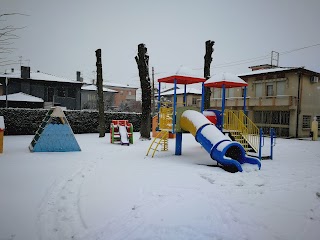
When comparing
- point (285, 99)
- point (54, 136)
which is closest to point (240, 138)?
point (54, 136)

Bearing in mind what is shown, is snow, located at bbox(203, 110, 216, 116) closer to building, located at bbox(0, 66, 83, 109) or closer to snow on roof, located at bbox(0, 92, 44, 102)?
snow on roof, located at bbox(0, 92, 44, 102)

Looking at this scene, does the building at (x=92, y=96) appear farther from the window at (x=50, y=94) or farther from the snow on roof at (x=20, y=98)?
the snow on roof at (x=20, y=98)

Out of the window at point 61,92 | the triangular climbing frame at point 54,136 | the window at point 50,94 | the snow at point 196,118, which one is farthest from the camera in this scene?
the window at point 61,92

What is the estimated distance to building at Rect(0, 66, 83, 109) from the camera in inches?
1270

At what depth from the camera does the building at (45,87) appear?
32250 millimetres

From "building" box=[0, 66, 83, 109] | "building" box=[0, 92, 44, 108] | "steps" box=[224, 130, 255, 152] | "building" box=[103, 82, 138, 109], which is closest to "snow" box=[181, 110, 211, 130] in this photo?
"steps" box=[224, 130, 255, 152]

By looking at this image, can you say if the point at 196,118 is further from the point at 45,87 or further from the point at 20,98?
the point at 45,87

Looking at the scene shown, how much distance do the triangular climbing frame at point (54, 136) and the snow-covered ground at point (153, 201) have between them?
169cm

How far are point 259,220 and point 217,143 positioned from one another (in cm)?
398

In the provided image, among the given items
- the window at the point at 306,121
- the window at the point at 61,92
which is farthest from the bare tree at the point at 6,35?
the window at the point at 61,92

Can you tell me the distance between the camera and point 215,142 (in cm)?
816

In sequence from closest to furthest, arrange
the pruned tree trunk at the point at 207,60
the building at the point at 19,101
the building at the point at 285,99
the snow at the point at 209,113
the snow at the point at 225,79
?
1. the snow at the point at 209,113
2. the snow at the point at 225,79
3. the pruned tree trunk at the point at 207,60
4. the building at the point at 285,99
5. the building at the point at 19,101

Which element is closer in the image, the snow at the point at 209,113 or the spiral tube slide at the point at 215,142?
the spiral tube slide at the point at 215,142

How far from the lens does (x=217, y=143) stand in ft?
26.4
